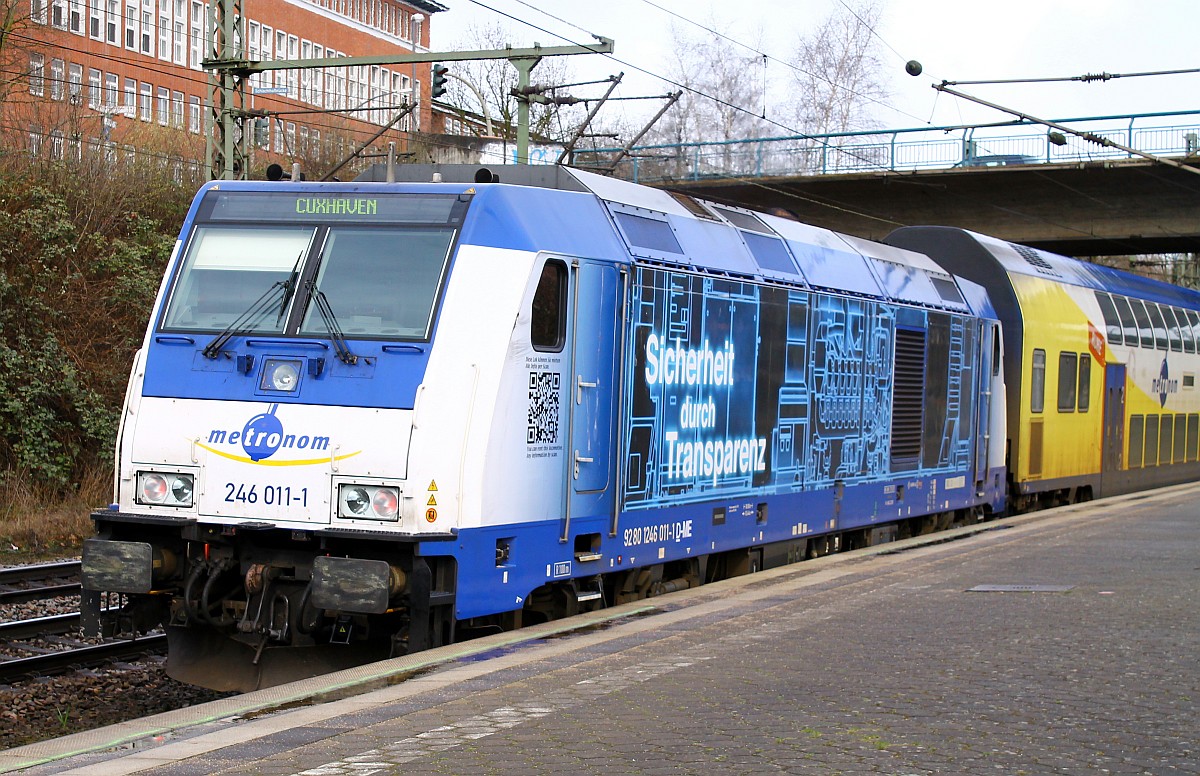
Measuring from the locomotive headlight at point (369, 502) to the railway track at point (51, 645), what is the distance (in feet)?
9.26

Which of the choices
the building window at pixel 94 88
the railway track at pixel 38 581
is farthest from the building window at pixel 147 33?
the railway track at pixel 38 581

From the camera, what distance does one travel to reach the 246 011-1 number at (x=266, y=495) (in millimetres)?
8562

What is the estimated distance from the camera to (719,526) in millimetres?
11773

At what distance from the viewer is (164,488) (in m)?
8.86

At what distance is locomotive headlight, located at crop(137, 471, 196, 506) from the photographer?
8812mm

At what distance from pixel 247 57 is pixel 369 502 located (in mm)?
38153

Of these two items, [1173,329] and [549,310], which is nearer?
[549,310]

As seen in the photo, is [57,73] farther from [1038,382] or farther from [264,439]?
[264,439]

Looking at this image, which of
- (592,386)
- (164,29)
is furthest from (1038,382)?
(164,29)

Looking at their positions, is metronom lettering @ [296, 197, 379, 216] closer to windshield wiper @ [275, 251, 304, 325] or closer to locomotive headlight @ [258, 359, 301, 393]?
windshield wiper @ [275, 251, 304, 325]

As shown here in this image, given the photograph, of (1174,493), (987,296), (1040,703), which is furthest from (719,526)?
(1174,493)

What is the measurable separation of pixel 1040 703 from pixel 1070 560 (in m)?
6.72

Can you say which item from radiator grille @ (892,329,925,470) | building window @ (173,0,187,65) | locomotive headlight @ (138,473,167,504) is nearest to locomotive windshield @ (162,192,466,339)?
locomotive headlight @ (138,473,167,504)

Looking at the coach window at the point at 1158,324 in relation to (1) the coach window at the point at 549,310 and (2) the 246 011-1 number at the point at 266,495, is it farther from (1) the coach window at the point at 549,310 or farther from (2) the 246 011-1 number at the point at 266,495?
(2) the 246 011-1 number at the point at 266,495
